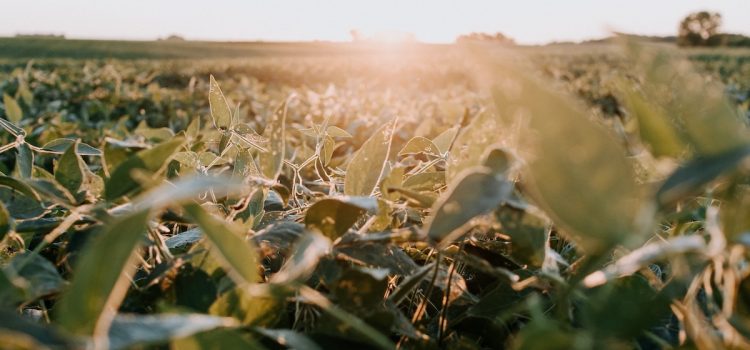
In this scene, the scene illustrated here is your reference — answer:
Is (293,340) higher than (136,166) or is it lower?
lower

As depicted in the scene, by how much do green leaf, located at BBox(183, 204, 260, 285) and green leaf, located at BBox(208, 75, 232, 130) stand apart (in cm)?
39

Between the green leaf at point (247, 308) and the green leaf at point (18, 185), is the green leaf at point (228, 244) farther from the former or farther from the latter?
the green leaf at point (18, 185)

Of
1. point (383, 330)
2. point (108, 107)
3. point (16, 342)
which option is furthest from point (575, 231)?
point (108, 107)

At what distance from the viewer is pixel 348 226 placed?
519mm

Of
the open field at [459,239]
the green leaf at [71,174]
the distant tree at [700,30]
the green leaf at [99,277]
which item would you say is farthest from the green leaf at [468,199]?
the distant tree at [700,30]

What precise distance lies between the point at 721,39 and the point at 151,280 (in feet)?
186

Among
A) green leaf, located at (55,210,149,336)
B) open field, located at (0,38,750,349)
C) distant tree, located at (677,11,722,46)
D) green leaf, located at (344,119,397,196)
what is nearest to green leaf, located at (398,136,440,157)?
open field, located at (0,38,750,349)

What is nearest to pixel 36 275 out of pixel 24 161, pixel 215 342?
pixel 215 342

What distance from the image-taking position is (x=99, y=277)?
0.32m

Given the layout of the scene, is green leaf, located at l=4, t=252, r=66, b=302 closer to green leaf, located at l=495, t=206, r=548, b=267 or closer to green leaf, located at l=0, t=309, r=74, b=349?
green leaf, located at l=0, t=309, r=74, b=349

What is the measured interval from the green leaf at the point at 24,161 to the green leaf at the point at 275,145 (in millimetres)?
333

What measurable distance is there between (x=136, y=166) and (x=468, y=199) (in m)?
0.25

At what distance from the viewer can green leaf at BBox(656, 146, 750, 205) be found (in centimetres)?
34

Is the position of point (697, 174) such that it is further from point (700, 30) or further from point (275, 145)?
point (700, 30)
